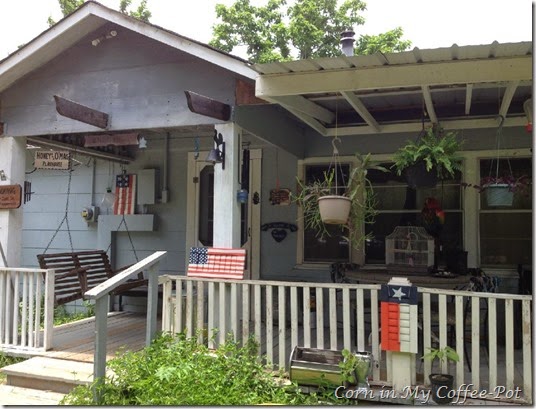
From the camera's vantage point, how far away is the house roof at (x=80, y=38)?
4.20 meters

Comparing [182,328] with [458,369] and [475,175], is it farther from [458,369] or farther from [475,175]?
[475,175]

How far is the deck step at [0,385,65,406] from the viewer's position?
368 centimetres

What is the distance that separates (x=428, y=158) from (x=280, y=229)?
9.18 ft

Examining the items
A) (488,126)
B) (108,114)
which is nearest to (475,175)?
(488,126)

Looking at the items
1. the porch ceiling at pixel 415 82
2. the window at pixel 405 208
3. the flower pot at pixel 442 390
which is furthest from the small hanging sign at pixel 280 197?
the flower pot at pixel 442 390

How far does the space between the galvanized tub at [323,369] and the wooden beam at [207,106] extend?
6.96ft

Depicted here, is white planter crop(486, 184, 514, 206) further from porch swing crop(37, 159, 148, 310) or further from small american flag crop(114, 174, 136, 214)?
small american flag crop(114, 174, 136, 214)

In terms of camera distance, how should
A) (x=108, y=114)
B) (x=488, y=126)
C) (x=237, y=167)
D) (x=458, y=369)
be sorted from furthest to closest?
(x=488, y=126) → (x=108, y=114) → (x=237, y=167) → (x=458, y=369)

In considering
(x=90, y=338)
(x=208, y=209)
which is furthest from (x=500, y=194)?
(x=90, y=338)

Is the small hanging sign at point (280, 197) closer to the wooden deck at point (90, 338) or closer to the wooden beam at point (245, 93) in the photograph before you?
the wooden beam at point (245, 93)

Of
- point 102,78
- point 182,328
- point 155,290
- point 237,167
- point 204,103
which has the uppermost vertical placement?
point 102,78

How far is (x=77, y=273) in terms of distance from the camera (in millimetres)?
5602

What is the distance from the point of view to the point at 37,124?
519 cm

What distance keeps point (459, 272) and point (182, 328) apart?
2.96 metres
